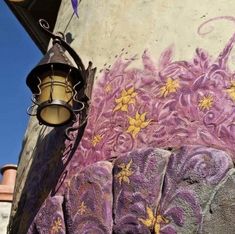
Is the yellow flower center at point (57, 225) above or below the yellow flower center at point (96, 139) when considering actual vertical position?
below

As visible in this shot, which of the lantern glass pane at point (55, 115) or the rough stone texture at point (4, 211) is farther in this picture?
the rough stone texture at point (4, 211)

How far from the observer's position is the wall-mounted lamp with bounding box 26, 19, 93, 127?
3.43m

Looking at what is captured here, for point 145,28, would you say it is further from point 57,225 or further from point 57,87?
point 57,225

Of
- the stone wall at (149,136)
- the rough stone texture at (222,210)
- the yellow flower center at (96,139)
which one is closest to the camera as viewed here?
the rough stone texture at (222,210)

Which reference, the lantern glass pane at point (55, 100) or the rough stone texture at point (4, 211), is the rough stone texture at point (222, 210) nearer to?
the lantern glass pane at point (55, 100)

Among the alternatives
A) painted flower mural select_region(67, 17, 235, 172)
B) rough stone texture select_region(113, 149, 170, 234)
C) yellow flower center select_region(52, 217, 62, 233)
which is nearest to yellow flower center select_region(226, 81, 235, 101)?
painted flower mural select_region(67, 17, 235, 172)

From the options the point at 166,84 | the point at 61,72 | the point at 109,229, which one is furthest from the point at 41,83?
the point at 109,229

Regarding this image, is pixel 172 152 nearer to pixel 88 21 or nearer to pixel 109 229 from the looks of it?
pixel 109 229

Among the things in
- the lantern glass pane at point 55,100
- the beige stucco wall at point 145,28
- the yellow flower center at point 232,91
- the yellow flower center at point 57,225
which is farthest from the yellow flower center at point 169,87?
the yellow flower center at point 57,225

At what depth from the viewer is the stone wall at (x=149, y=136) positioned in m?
2.81

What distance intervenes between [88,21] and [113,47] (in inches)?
16.5

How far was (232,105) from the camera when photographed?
9.82ft

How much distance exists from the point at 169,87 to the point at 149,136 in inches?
11.4

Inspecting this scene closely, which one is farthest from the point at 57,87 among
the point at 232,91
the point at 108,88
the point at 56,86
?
the point at 232,91
